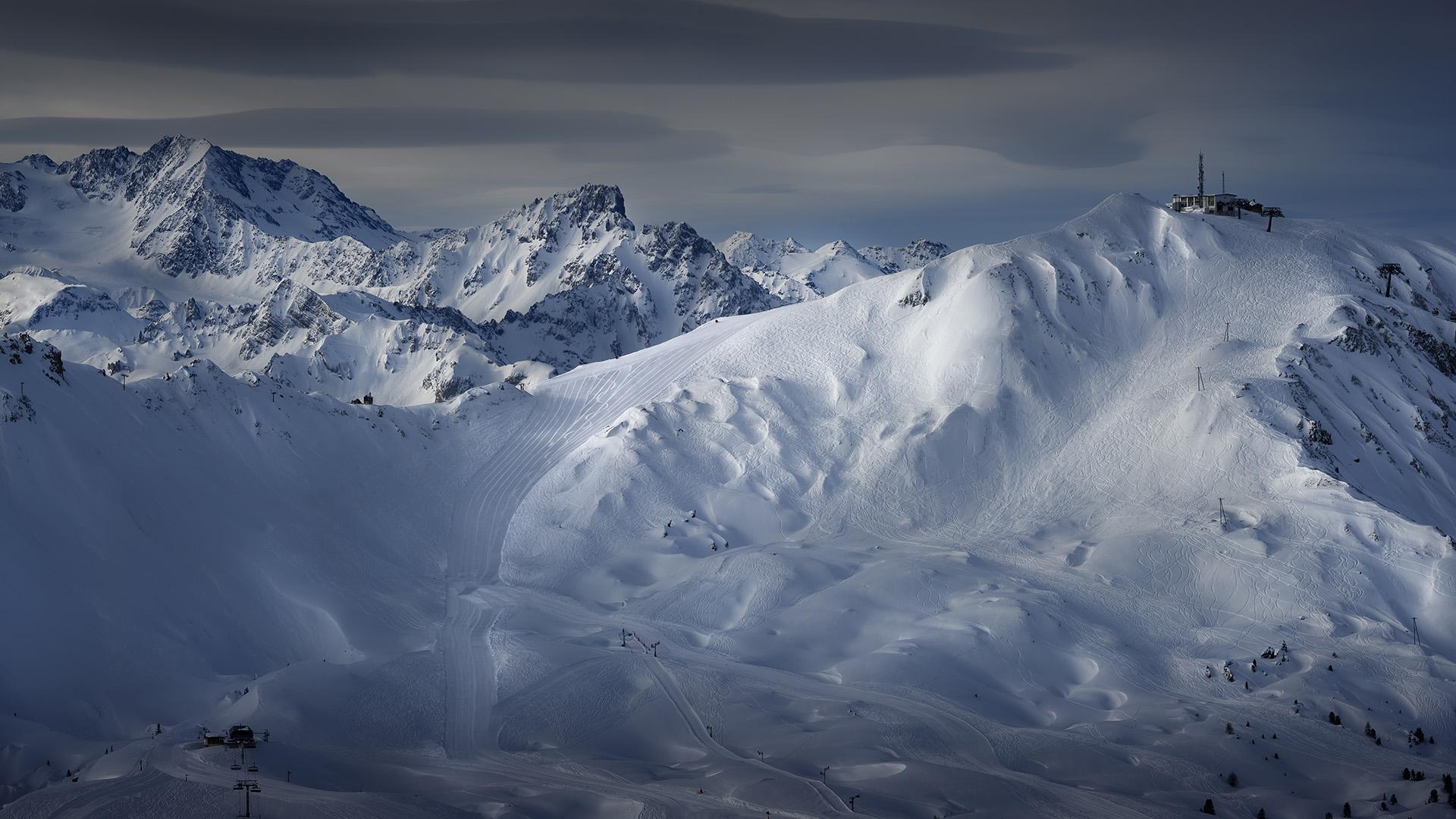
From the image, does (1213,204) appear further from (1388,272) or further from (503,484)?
(503,484)

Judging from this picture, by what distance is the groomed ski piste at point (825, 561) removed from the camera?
215 feet

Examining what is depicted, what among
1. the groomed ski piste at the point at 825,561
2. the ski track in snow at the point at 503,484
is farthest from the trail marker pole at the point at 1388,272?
the ski track in snow at the point at 503,484

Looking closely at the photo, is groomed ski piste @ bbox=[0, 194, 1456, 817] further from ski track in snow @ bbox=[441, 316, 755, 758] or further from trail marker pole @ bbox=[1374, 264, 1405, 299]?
trail marker pole @ bbox=[1374, 264, 1405, 299]

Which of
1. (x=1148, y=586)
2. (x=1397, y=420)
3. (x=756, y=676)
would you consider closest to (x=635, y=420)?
(x=756, y=676)

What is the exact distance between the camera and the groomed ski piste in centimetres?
6544

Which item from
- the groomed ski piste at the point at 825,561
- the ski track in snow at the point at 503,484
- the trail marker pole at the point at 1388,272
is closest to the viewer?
the groomed ski piste at the point at 825,561

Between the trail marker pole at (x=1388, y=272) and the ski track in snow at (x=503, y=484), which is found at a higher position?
the trail marker pole at (x=1388, y=272)

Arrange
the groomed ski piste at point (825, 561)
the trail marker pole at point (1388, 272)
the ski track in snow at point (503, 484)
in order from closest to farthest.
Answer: the groomed ski piste at point (825, 561)
the ski track in snow at point (503, 484)
the trail marker pole at point (1388, 272)

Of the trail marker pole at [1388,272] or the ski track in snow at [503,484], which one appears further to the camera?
the trail marker pole at [1388,272]

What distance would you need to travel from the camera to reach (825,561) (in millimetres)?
96688

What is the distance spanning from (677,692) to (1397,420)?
7425 centimetres

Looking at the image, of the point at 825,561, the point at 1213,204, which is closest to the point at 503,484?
the point at 825,561

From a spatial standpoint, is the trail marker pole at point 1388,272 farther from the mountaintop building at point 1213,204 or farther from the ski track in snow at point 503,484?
the ski track in snow at point 503,484

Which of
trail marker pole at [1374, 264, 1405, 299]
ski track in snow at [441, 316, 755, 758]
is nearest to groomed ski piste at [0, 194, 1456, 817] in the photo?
ski track in snow at [441, 316, 755, 758]
